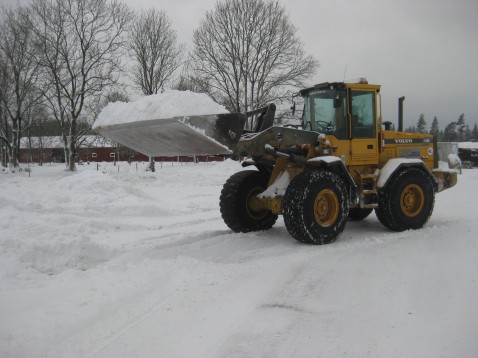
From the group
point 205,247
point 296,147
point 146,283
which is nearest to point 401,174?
point 296,147

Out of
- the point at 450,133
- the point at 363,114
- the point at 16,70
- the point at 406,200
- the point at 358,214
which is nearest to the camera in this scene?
the point at 363,114

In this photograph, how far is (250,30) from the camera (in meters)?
33.5

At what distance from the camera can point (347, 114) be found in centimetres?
738

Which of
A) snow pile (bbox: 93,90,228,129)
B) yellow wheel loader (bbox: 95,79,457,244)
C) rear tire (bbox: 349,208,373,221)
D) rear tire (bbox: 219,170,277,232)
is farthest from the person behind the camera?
rear tire (bbox: 349,208,373,221)

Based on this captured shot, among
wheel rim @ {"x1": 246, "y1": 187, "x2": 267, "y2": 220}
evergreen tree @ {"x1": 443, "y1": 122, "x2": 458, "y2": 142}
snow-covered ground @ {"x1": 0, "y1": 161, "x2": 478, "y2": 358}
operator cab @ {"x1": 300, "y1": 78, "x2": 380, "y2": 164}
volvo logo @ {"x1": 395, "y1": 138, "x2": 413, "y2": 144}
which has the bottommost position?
snow-covered ground @ {"x1": 0, "y1": 161, "x2": 478, "y2": 358}

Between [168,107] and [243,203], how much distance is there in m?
2.67

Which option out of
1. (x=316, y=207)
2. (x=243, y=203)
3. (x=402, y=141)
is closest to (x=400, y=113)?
(x=402, y=141)

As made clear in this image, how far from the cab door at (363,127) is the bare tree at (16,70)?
28373mm

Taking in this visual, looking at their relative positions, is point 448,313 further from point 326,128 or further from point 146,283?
point 326,128

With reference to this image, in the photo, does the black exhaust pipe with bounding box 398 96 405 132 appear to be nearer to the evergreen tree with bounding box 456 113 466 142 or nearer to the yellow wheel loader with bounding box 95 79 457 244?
the yellow wheel loader with bounding box 95 79 457 244

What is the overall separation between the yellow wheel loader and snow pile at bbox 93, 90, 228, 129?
98 mm

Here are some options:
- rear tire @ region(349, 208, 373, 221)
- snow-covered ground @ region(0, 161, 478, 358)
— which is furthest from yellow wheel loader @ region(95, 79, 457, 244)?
rear tire @ region(349, 208, 373, 221)

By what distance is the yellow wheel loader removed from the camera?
20.0 feet

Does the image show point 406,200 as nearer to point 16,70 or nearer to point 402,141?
point 402,141
